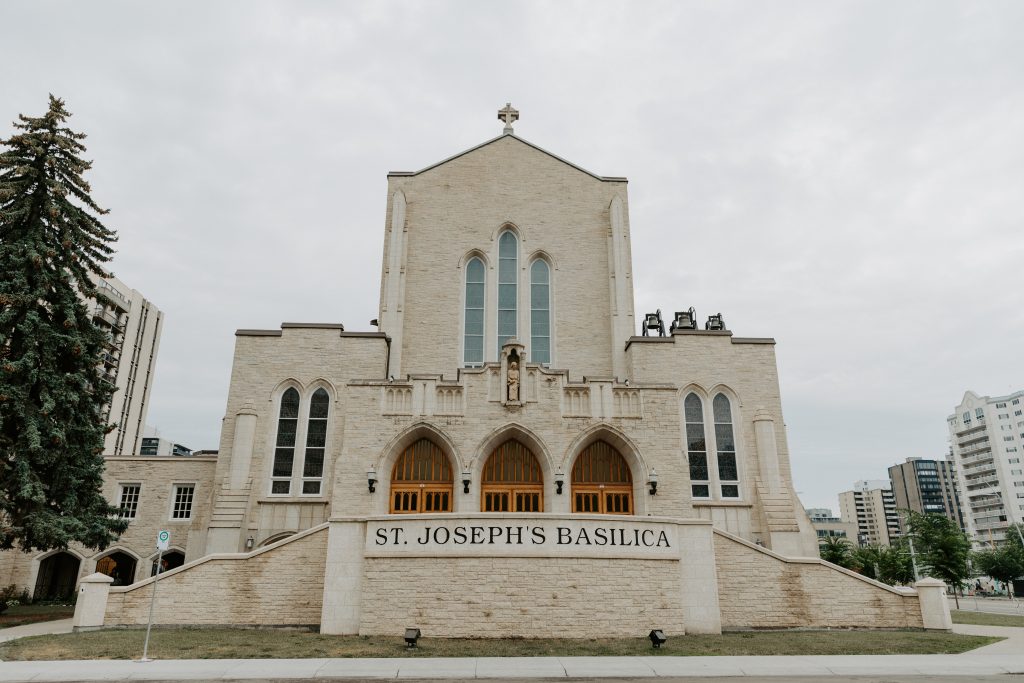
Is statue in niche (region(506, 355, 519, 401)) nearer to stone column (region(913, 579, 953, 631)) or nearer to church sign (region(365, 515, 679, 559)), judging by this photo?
church sign (region(365, 515, 679, 559))

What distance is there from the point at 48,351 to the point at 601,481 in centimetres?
1772

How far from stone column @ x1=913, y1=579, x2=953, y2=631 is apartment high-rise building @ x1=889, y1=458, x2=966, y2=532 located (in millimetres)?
178155

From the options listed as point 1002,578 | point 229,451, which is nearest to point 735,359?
point 229,451

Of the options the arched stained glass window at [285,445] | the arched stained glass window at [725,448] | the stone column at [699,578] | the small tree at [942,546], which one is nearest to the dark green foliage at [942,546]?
the small tree at [942,546]

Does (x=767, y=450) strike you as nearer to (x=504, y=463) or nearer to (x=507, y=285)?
(x=504, y=463)

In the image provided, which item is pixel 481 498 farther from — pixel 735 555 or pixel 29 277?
pixel 29 277

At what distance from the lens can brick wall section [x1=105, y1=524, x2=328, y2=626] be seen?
1691 cm

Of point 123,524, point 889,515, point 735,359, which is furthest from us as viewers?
point 889,515

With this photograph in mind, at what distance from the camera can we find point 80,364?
→ 2106 cm

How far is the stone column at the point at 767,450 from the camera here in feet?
78.9

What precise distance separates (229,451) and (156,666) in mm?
12915

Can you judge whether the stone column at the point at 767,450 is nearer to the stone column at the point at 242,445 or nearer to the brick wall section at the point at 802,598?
the brick wall section at the point at 802,598

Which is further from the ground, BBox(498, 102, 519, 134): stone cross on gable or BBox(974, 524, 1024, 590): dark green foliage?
BBox(498, 102, 519, 134): stone cross on gable

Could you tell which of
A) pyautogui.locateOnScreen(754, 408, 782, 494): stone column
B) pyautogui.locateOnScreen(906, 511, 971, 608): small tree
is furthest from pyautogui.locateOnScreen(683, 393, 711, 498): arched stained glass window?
pyautogui.locateOnScreen(906, 511, 971, 608): small tree
